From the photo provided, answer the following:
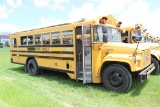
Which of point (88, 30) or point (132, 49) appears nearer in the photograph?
point (132, 49)

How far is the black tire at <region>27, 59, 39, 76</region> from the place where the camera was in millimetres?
10555

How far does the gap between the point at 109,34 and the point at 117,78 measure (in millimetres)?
1701

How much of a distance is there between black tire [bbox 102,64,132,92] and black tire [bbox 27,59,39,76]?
4.08m

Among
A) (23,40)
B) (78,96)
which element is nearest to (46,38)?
(23,40)

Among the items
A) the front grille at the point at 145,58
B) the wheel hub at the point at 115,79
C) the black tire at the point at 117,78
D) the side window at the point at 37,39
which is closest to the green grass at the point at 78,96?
the black tire at the point at 117,78

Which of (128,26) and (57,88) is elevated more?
(128,26)

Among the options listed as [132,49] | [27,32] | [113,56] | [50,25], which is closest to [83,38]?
[113,56]

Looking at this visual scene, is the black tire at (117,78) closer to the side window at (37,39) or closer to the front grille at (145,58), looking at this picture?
the front grille at (145,58)

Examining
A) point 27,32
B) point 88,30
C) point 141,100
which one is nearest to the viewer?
point 141,100

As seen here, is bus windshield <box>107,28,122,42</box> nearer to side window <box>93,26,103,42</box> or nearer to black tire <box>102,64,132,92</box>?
side window <box>93,26,103,42</box>

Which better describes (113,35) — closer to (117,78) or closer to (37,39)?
(117,78)

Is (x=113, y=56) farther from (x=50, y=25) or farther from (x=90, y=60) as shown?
(x=50, y=25)

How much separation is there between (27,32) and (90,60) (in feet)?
14.4

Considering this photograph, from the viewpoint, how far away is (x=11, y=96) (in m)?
5.97
